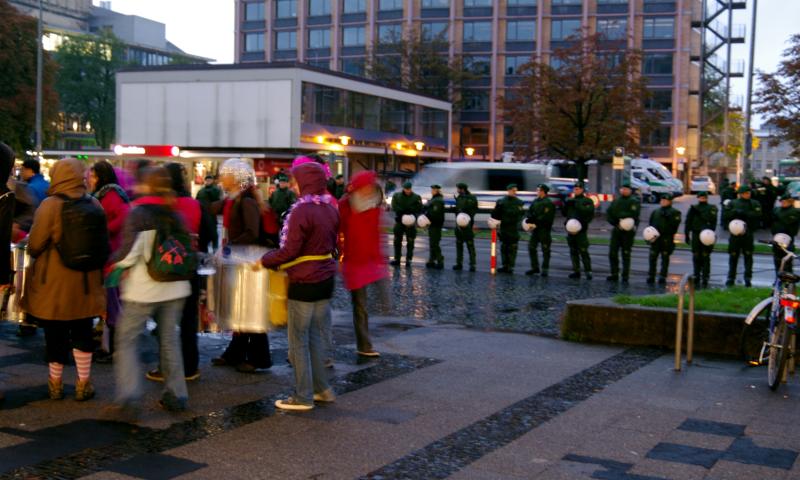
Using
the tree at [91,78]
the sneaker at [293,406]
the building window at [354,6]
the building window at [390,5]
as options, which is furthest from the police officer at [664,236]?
the tree at [91,78]

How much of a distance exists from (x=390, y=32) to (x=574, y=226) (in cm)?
6409

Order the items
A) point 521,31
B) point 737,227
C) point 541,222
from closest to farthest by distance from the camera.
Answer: point 737,227, point 541,222, point 521,31

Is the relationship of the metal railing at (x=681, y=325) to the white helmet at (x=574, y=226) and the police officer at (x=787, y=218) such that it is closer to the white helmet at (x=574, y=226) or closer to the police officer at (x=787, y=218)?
the police officer at (x=787, y=218)

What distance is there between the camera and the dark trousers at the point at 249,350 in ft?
27.3

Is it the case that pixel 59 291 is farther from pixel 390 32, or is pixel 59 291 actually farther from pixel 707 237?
pixel 390 32

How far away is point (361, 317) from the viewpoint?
9008 millimetres

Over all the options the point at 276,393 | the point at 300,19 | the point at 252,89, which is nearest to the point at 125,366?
the point at 276,393

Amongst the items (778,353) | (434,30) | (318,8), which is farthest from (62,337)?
(318,8)

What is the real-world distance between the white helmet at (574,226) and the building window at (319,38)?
239 ft

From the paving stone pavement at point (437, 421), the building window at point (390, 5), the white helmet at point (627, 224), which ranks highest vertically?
the building window at point (390, 5)

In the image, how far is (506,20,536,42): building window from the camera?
80.9 metres

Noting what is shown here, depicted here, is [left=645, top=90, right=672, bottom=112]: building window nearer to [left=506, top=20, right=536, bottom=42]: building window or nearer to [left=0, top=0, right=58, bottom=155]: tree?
[left=506, top=20, right=536, bottom=42]: building window

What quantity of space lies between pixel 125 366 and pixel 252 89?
44853mm

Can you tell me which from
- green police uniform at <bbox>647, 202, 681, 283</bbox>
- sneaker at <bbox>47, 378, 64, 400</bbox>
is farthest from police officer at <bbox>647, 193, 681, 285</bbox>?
sneaker at <bbox>47, 378, 64, 400</bbox>
